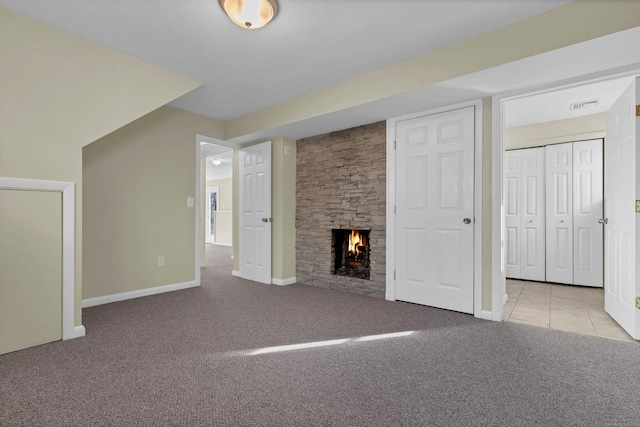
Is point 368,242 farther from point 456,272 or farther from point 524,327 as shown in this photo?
point 524,327

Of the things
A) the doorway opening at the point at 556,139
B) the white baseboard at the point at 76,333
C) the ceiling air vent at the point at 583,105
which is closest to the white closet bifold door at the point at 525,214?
the doorway opening at the point at 556,139

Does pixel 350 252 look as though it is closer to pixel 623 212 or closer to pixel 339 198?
pixel 339 198

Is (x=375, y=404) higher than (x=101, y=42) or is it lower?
lower

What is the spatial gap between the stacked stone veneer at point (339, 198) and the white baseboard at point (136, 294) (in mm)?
1534

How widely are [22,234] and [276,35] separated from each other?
7.58 ft

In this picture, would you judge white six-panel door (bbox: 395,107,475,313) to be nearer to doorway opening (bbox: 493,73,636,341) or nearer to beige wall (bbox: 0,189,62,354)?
doorway opening (bbox: 493,73,636,341)

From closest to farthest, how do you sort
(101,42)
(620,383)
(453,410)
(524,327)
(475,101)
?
(453,410), (620,383), (101,42), (524,327), (475,101)

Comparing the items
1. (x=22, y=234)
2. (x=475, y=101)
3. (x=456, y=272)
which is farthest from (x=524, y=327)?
(x=22, y=234)

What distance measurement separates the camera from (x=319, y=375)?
5.98ft

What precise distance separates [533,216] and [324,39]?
4.12 meters

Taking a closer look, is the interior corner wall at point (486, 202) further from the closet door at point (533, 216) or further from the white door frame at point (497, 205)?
the closet door at point (533, 216)

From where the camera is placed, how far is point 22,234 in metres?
2.16

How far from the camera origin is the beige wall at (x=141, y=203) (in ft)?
10.9

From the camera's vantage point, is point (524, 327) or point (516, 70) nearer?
point (516, 70)
